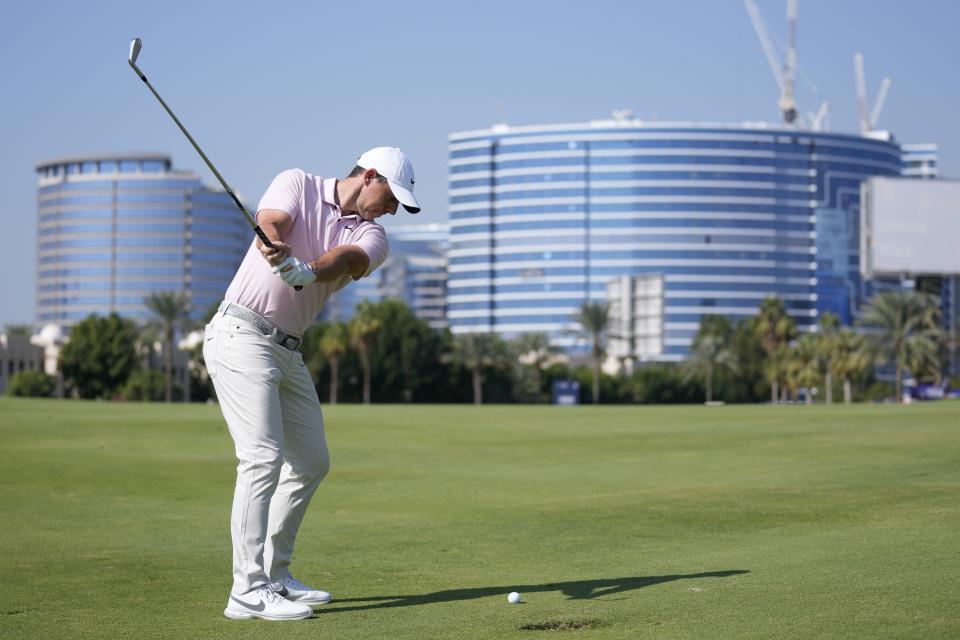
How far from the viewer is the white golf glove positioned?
783cm

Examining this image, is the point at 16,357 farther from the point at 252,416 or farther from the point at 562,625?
the point at 562,625

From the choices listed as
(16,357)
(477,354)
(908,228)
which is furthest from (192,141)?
(16,357)

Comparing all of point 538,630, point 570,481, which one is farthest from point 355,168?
point 570,481

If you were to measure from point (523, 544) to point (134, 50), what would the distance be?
6.01 metres

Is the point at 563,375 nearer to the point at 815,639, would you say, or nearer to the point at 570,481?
the point at 570,481

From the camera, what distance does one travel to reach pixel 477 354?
6161 inches

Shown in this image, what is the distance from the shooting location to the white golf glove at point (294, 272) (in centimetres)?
783

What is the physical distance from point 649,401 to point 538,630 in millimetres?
169488

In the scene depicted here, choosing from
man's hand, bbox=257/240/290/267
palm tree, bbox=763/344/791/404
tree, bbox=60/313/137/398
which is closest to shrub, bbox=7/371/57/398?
tree, bbox=60/313/137/398

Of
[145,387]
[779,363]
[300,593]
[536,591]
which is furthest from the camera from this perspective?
[779,363]

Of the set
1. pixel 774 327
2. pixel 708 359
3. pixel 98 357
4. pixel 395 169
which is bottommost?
pixel 98 357

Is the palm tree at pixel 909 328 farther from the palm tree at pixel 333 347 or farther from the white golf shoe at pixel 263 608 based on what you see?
the white golf shoe at pixel 263 608

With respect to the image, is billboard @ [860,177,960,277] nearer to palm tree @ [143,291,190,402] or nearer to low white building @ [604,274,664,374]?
low white building @ [604,274,664,374]

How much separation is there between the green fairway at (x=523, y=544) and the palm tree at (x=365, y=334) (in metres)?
121
